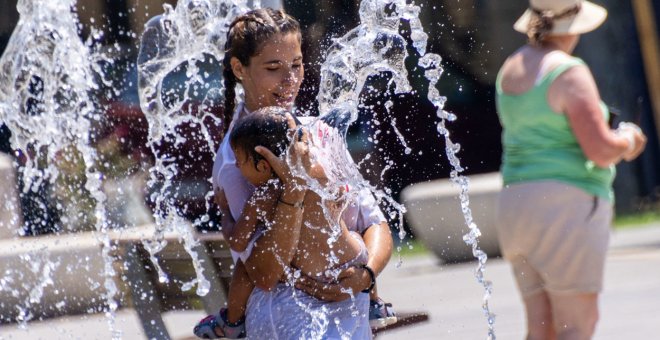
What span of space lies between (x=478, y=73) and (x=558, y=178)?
9264mm

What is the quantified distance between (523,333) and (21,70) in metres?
3.09

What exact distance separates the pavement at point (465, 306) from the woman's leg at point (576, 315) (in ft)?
5.99

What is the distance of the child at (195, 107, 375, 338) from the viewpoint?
3176mm

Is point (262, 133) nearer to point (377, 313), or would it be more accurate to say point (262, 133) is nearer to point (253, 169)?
point (253, 169)

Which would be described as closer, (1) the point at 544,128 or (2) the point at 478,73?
(1) the point at 544,128

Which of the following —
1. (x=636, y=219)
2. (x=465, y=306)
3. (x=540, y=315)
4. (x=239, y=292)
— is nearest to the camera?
(x=239, y=292)

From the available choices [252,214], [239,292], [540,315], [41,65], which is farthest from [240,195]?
[41,65]

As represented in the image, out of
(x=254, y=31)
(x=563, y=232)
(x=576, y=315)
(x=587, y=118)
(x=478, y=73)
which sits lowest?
(x=478, y=73)

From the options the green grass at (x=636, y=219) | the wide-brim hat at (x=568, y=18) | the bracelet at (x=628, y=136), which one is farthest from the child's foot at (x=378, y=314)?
the green grass at (x=636, y=219)

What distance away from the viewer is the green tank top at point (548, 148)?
4.24 meters

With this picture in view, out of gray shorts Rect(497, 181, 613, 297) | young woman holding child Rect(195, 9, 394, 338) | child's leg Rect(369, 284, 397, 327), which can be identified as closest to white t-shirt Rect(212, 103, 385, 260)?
young woman holding child Rect(195, 9, 394, 338)

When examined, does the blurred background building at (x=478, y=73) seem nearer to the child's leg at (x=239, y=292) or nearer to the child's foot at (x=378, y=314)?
the child's foot at (x=378, y=314)

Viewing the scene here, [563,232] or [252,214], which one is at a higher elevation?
[252,214]

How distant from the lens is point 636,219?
13109 mm
